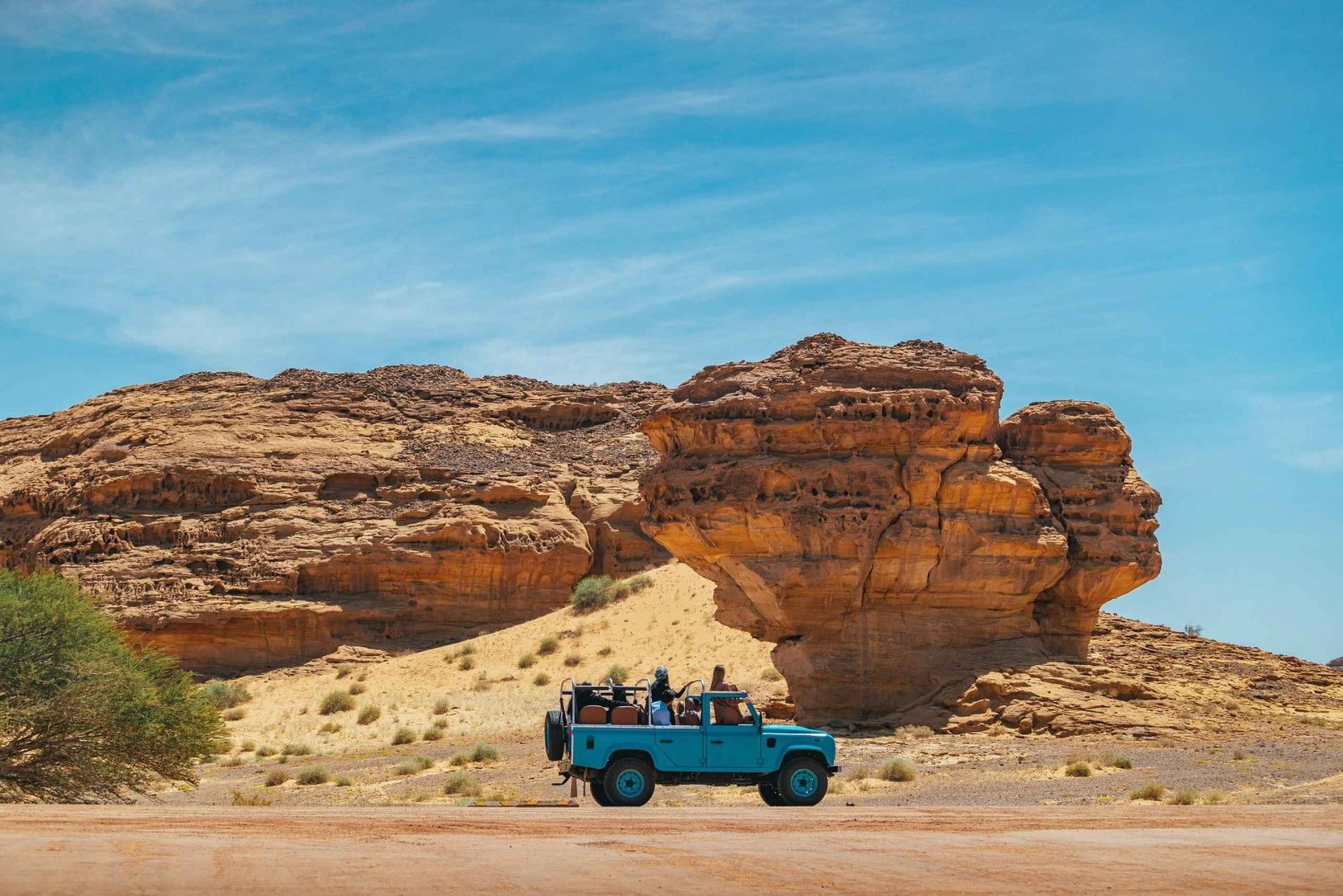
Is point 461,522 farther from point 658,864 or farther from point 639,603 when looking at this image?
point 658,864

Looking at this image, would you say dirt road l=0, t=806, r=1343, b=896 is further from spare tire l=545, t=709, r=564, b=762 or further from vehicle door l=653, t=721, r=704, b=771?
spare tire l=545, t=709, r=564, b=762

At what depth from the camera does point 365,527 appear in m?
48.2

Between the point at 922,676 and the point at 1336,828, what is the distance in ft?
46.2

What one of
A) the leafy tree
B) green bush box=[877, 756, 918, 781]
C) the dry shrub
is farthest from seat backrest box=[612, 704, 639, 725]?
the leafy tree

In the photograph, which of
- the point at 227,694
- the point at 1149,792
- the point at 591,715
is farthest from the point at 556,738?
the point at 227,694

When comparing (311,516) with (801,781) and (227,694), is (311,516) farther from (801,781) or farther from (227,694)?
(801,781)

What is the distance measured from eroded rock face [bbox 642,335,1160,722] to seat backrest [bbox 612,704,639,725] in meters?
10.4

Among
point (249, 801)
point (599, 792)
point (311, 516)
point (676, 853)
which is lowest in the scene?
point (249, 801)

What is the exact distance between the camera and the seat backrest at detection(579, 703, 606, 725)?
1736 centimetres

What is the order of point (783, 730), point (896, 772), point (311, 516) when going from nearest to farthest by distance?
1. point (783, 730)
2. point (896, 772)
3. point (311, 516)

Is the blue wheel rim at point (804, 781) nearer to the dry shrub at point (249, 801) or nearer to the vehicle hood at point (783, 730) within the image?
the vehicle hood at point (783, 730)

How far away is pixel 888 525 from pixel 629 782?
11823 mm

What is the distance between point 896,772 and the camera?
21.8m

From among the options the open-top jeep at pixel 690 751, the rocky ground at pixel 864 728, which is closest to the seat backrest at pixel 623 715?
the open-top jeep at pixel 690 751
